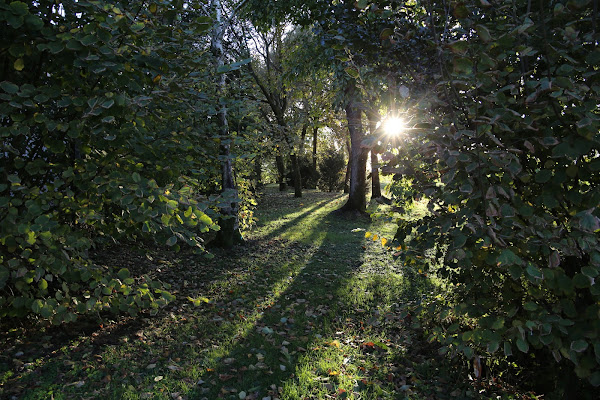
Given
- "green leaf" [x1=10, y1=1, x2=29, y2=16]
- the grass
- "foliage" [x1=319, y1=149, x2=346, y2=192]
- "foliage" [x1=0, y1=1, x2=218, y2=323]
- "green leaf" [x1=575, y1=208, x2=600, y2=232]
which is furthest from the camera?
"foliage" [x1=319, y1=149, x2=346, y2=192]

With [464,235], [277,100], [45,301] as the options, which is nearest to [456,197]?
[464,235]

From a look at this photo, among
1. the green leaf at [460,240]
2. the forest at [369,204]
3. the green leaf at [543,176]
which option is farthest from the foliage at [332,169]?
the green leaf at [460,240]

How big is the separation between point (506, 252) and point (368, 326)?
3.22m

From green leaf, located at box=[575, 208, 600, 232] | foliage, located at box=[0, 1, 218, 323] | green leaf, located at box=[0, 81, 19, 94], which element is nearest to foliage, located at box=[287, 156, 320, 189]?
foliage, located at box=[0, 1, 218, 323]

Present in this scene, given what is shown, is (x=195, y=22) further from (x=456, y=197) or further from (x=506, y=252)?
(x=506, y=252)

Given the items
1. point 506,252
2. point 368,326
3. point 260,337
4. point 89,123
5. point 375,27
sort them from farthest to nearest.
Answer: point 368,326 → point 260,337 → point 375,27 → point 89,123 → point 506,252

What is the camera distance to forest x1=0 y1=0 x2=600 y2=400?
211 cm

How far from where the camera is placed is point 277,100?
2016 cm

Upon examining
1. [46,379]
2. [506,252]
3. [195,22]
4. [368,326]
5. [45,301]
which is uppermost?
[195,22]

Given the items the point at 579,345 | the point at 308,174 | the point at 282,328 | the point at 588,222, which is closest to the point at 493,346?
the point at 579,345

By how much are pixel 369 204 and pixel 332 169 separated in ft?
73.6

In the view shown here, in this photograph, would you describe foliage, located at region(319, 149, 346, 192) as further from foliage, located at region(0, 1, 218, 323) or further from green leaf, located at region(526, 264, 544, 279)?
green leaf, located at region(526, 264, 544, 279)

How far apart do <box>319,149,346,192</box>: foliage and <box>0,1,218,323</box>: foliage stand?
22.8m

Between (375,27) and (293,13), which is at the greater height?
(293,13)
